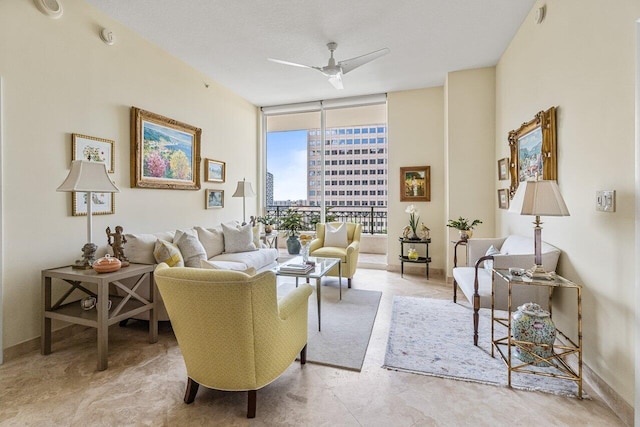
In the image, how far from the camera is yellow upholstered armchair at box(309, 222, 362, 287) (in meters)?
4.25

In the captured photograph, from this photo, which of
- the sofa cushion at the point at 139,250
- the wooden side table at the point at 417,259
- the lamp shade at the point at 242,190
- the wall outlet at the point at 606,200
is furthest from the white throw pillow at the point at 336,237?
the wall outlet at the point at 606,200

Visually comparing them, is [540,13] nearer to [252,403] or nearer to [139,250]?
[252,403]

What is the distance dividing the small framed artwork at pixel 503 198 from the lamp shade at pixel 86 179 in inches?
165

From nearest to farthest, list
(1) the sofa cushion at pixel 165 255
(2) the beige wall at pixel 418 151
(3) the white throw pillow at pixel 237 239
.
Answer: (1) the sofa cushion at pixel 165 255, (3) the white throw pillow at pixel 237 239, (2) the beige wall at pixel 418 151

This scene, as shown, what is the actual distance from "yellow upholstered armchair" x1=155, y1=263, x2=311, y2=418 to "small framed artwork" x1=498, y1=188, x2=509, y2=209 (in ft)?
10.8

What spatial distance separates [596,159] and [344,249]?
3.09 m

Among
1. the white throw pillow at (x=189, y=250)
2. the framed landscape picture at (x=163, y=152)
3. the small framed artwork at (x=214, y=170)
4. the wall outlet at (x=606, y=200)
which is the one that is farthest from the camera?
the small framed artwork at (x=214, y=170)

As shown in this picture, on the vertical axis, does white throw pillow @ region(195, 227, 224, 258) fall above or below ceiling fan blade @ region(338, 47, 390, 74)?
below

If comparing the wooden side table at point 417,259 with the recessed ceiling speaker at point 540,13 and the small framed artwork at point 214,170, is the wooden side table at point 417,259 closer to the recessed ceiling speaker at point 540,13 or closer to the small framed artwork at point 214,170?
the recessed ceiling speaker at point 540,13

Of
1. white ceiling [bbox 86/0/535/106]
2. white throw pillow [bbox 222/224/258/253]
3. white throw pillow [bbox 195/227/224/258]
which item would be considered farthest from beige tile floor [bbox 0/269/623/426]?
white ceiling [bbox 86/0/535/106]

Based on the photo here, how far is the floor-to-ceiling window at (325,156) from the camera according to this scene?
594 cm

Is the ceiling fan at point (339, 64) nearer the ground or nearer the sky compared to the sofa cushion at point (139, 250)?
nearer the sky

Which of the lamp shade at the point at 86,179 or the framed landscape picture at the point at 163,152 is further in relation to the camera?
the framed landscape picture at the point at 163,152

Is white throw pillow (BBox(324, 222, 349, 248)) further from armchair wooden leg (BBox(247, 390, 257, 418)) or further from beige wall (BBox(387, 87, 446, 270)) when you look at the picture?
armchair wooden leg (BBox(247, 390, 257, 418))
